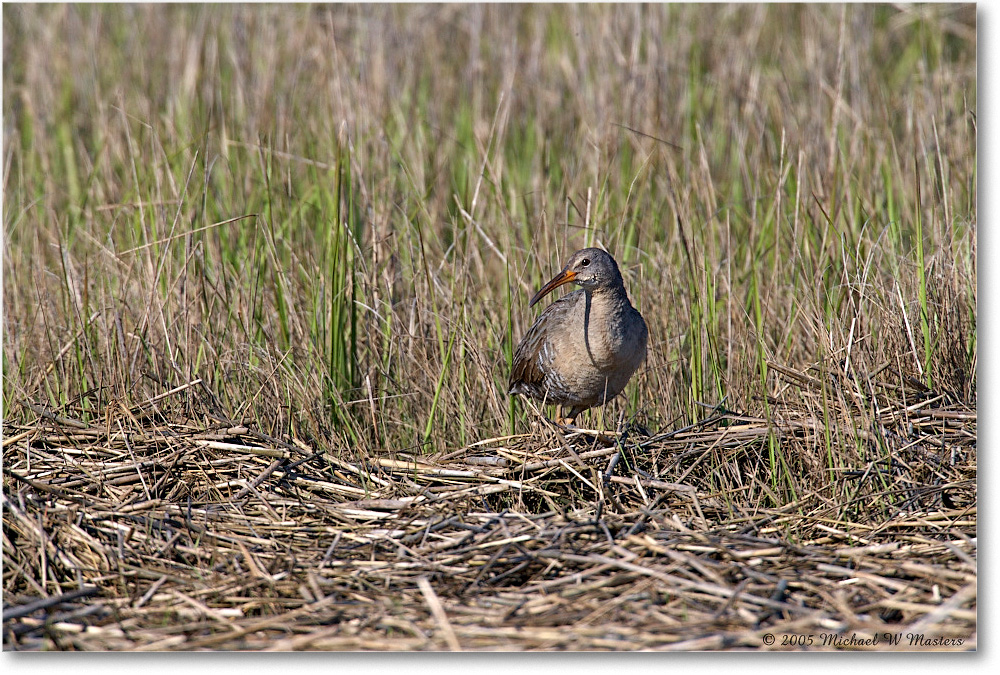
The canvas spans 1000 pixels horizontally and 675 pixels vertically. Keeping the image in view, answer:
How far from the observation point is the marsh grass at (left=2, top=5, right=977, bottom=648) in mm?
4445

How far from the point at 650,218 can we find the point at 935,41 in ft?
8.93

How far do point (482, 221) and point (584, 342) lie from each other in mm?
1364

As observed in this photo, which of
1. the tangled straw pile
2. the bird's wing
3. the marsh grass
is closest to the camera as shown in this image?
the tangled straw pile

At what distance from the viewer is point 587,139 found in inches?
222

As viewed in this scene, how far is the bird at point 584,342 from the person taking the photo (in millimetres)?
4473

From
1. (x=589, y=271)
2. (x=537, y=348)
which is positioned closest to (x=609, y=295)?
(x=589, y=271)

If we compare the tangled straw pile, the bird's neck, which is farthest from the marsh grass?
the bird's neck

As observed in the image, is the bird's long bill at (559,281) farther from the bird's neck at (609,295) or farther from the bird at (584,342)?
the bird's neck at (609,295)

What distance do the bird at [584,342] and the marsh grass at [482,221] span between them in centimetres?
17

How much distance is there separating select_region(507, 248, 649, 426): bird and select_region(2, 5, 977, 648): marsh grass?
0.17m

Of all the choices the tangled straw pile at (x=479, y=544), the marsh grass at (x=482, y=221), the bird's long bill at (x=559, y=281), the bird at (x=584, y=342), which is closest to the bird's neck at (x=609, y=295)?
the bird at (x=584, y=342)

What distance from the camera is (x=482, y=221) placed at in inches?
222

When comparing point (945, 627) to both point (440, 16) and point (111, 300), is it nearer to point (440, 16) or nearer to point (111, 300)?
point (111, 300)

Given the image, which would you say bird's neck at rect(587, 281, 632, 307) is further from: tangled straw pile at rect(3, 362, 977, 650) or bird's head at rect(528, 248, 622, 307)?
tangled straw pile at rect(3, 362, 977, 650)
